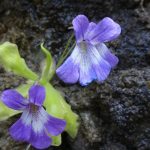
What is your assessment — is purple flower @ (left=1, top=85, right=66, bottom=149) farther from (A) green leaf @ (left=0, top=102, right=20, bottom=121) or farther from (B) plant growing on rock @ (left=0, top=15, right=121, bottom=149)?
(A) green leaf @ (left=0, top=102, right=20, bottom=121)

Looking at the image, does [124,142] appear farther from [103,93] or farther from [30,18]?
[30,18]

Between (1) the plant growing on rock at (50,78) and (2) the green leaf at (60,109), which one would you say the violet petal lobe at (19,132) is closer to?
(1) the plant growing on rock at (50,78)

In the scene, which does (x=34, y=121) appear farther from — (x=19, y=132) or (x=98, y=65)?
(x=98, y=65)

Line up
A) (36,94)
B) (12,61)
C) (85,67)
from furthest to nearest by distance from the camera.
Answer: (12,61), (85,67), (36,94)

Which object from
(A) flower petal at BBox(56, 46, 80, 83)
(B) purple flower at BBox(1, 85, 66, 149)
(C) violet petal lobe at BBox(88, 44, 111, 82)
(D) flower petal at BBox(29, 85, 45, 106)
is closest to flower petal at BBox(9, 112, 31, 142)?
(B) purple flower at BBox(1, 85, 66, 149)

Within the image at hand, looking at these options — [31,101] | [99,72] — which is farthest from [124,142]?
[31,101]

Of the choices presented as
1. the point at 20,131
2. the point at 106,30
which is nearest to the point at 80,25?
the point at 106,30

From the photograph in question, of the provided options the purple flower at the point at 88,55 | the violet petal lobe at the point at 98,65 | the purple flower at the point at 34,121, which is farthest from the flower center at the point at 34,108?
the violet petal lobe at the point at 98,65
